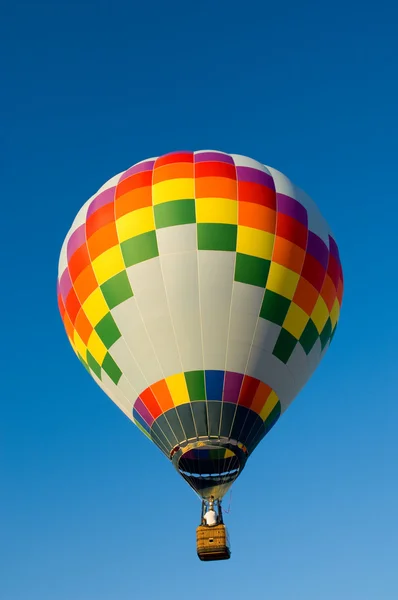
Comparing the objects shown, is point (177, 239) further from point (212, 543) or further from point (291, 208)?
point (212, 543)

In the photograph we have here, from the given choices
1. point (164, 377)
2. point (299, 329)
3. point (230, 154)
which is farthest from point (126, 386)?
point (230, 154)

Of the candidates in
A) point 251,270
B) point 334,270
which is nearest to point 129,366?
point 251,270

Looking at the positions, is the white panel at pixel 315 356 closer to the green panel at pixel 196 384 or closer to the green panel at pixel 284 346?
the green panel at pixel 284 346

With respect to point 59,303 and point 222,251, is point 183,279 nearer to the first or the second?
point 222,251

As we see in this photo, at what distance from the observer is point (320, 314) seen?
14.9m

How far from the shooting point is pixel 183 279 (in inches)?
548

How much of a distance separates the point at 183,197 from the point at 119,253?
1357mm

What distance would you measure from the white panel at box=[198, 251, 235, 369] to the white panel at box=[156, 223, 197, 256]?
0.31 m

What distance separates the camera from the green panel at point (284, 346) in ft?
46.7

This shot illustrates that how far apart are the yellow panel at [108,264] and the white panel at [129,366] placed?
1.04 metres

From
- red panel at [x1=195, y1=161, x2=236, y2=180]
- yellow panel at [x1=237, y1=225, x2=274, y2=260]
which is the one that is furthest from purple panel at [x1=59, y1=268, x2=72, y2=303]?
yellow panel at [x1=237, y1=225, x2=274, y2=260]

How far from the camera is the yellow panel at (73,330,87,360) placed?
49.7 ft

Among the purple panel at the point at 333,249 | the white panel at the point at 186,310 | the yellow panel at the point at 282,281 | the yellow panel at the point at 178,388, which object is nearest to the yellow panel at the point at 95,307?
the white panel at the point at 186,310

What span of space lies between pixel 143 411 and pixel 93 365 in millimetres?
1371
